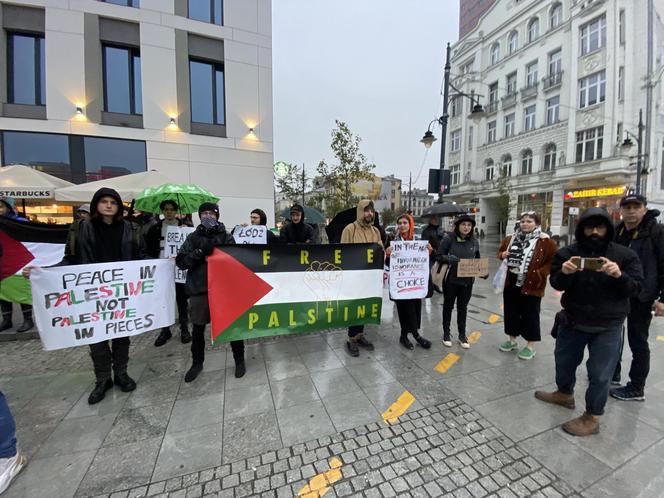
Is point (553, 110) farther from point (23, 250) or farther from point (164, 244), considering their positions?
point (23, 250)

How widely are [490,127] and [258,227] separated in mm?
34310

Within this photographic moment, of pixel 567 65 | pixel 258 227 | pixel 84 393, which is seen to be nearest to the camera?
pixel 84 393

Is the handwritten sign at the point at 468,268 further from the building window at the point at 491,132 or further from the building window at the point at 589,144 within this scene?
the building window at the point at 491,132

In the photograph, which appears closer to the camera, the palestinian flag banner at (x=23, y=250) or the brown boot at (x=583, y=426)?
the brown boot at (x=583, y=426)

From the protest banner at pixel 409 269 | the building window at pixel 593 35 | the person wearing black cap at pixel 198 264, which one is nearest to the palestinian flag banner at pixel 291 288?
the person wearing black cap at pixel 198 264

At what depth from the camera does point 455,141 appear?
3553 cm

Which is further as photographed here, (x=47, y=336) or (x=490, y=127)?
(x=490, y=127)

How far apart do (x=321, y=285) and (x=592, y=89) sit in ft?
101

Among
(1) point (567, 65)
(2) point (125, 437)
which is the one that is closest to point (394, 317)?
(2) point (125, 437)

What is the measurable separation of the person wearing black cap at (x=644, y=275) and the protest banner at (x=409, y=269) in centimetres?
210

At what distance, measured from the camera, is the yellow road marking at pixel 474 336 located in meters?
4.45

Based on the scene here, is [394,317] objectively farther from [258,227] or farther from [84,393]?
[84,393]

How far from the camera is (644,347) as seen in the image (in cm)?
292

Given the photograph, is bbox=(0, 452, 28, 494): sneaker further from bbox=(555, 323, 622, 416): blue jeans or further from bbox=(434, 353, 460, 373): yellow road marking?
bbox=(555, 323, 622, 416): blue jeans
